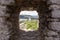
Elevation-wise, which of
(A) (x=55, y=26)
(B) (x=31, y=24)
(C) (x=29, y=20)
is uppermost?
(A) (x=55, y=26)

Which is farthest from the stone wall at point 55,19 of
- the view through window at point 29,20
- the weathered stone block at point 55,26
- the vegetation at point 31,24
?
the vegetation at point 31,24

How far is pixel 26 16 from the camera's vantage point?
8.62m

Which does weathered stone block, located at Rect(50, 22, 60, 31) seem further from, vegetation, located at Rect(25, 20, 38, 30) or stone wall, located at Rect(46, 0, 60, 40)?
vegetation, located at Rect(25, 20, 38, 30)

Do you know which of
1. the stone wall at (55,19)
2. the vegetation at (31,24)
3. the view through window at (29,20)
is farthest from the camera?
the vegetation at (31,24)

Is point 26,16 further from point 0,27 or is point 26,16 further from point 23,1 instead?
point 0,27

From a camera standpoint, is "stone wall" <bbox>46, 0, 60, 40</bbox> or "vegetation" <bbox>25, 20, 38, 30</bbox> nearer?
"stone wall" <bbox>46, 0, 60, 40</bbox>

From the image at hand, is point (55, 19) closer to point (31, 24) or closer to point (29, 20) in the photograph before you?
point (31, 24)

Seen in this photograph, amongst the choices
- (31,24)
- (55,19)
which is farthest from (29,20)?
(55,19)

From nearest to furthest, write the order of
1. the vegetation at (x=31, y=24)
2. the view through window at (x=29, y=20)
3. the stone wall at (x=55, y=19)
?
the stone wall at (x=55, y=19) → the view through window at (x=29, y=20) → the vegetation at (x=31, y=24)

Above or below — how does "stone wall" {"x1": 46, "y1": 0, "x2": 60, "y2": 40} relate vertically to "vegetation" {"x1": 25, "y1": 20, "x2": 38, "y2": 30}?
above

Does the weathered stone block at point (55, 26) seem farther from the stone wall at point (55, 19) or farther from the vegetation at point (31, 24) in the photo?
the vegetation at point (31, 24)

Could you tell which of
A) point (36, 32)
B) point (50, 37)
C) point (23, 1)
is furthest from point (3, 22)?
point (36, 32)

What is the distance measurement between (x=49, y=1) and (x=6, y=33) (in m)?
0.73

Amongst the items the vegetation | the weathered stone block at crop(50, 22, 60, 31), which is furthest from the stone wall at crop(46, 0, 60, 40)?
the vegetation
